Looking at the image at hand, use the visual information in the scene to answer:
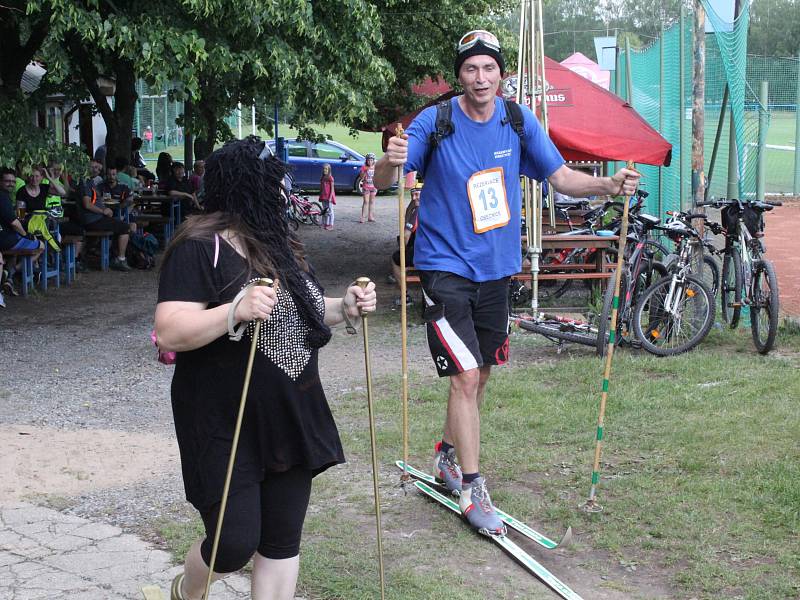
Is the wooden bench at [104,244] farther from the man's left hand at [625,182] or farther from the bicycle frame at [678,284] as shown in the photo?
the man's left hand at [625,182]

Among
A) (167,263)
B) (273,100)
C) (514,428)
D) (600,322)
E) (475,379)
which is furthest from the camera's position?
(273,100)

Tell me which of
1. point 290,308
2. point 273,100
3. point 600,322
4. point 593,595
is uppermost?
point 273,100

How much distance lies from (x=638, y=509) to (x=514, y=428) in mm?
1480

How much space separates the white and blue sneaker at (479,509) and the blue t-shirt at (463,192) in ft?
3.12

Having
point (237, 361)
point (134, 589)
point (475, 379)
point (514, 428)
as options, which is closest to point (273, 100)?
point (514, 428)

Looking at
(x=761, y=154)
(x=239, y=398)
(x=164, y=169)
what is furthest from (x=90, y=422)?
(x=164, y=169)

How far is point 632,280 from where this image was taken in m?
8.70

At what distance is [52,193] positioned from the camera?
13523 millimetres

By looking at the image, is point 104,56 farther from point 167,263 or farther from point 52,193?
point 167,263

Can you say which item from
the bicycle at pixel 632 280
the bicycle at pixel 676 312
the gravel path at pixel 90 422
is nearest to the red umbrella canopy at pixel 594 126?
the bicycle at pixel 632 280

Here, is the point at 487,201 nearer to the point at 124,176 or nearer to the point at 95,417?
the point at 95,417

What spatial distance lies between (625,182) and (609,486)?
157cm

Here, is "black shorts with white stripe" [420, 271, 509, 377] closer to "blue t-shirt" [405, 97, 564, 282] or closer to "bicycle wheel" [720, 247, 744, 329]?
"blue t-shirt" [405, 97, 564, 282]

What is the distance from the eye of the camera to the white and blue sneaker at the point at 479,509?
4656mm
